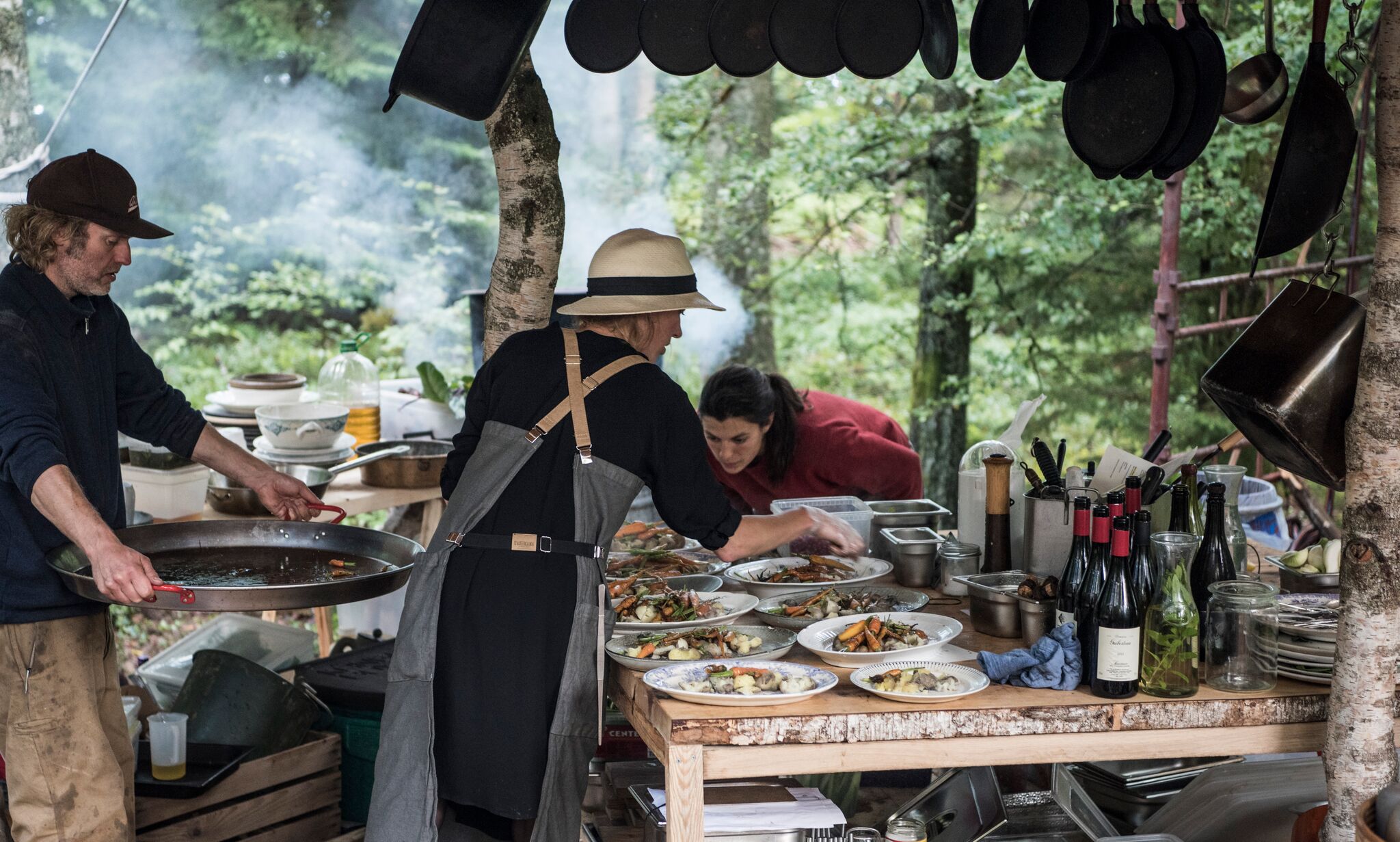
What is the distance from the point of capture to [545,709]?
255cm

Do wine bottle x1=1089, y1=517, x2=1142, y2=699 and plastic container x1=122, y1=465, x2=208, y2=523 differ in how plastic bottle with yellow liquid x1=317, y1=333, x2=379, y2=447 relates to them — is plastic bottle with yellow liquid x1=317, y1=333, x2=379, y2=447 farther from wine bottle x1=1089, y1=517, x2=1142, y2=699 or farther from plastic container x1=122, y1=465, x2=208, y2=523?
wine bottle x1=1089, y1=517, x2=1142, y2=699

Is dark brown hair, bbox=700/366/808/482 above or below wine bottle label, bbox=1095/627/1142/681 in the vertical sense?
above

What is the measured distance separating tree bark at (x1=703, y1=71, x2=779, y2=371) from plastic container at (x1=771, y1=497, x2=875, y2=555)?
5.58 metres

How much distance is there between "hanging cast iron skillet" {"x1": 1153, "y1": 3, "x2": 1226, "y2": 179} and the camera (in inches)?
119

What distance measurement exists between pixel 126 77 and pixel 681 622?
835cm

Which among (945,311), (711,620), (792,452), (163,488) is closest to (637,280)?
(711,620)

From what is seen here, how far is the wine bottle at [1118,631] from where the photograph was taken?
226cm

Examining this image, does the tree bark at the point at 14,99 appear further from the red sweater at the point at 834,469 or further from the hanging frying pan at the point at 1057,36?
the hanging frying pan at the point at 1057,36

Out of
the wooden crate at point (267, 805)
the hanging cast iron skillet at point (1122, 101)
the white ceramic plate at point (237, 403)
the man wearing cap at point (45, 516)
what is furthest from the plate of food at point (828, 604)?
the white ceramic plate at point (237, 403)

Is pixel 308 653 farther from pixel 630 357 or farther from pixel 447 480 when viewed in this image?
pixel 630 357

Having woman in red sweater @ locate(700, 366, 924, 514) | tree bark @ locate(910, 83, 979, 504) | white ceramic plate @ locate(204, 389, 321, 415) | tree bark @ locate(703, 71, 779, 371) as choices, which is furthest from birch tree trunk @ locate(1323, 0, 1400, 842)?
tree bark @ locate(703, 71, 779, 371)

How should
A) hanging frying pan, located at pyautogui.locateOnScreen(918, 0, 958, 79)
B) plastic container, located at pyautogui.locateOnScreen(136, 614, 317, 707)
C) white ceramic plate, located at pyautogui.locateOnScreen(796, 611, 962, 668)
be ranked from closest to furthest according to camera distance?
white ceramic plate, located at pyautogui.locateOnScreen(796, 611, 962, 668) < hanging frying pan, located at pyautogui.locateOnScreen(918, 0, 958, 79) < plastic container, located at pyautogui.locateOnScreen(136, 614, 317, 707)

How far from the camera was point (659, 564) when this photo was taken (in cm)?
329

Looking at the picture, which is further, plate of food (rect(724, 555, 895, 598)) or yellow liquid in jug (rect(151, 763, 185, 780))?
yellow liquid in jug (rect(151, 763, 185, 780))
